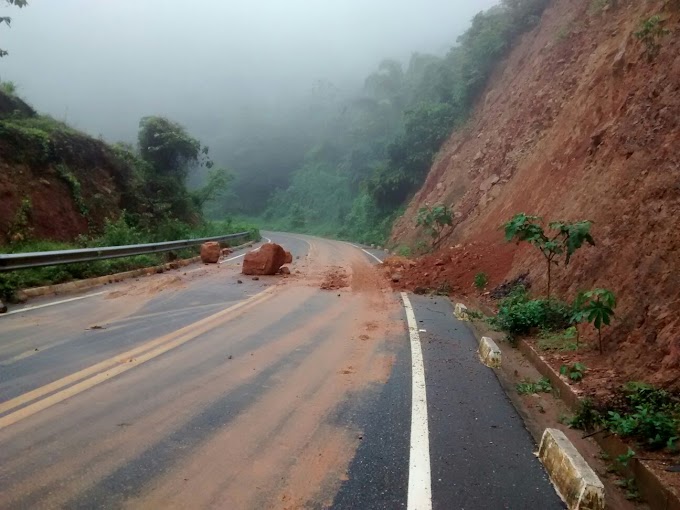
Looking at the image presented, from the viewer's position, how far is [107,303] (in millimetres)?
8195

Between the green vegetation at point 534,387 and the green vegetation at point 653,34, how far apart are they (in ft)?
28.8

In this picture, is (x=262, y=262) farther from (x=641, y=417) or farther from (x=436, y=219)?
(x=641, y=417)

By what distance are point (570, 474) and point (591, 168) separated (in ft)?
30.5

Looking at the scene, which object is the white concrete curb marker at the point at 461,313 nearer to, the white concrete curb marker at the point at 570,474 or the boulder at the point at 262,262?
the white concrete curb marker at the point at 570,474

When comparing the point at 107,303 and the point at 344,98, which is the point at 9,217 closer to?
the point at 107,303

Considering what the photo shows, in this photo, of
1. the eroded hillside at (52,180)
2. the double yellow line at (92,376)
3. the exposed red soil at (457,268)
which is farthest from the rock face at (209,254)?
the double yellow line at (92,376)

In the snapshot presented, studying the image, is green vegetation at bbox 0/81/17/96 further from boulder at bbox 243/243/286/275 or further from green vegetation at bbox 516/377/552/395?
green vegetation at bbox 516/377/552/395

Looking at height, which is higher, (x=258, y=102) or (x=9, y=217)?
(x=258, y=102)

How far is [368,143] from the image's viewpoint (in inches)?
1983

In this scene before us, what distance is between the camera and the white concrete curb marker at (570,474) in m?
2.87

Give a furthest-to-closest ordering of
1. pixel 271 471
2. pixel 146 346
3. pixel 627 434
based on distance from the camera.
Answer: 1. pixel 146 346
2. pixel 627 434
3. pixel 271 471

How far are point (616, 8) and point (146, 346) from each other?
17475 millimetres

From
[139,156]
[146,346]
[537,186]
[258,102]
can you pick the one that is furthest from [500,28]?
[258,102]

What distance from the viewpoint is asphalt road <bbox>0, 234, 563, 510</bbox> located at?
2.94 meters
